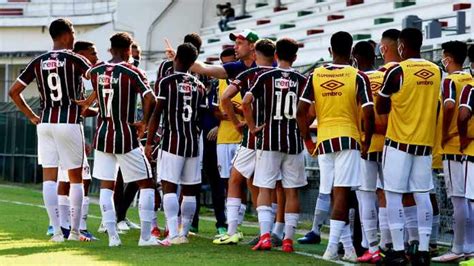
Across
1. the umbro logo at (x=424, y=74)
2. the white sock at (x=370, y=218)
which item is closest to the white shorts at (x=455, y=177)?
the white sock at (x=370, y=218)

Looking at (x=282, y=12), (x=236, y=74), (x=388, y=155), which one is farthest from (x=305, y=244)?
(x=282, y=12)

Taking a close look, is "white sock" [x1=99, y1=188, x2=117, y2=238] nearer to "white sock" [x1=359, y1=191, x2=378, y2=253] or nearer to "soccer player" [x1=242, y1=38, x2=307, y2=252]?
"soccer player" [x1=242, y1=38, x2=307, y2=252]

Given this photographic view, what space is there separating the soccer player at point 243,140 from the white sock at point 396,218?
2.20 meters

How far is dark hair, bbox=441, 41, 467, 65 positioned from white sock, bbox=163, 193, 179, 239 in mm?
3343

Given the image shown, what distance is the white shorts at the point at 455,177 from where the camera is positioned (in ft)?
41.4

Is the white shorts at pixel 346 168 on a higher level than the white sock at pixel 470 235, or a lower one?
higher

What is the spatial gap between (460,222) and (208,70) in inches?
127

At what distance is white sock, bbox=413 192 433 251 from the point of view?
11492 millimetres

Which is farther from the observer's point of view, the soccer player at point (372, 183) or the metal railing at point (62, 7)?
the metal railing at point (62, 7)

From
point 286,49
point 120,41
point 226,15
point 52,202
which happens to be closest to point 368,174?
point 286,49

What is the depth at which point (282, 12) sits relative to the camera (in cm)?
Answer: 3425

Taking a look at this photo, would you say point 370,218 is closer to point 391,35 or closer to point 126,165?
point 391,35

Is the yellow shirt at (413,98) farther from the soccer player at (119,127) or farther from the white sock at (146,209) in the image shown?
the white sock at (146,209)

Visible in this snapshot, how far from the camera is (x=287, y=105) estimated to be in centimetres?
1315
